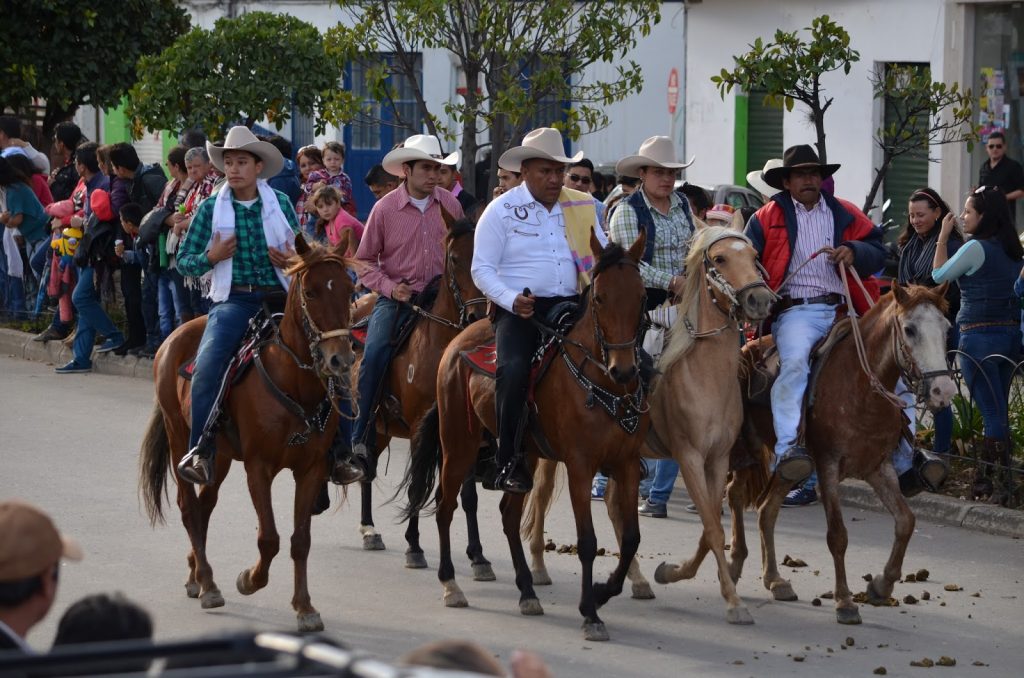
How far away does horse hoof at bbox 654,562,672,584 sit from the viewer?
9211 millimetres

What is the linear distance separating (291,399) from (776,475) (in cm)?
268

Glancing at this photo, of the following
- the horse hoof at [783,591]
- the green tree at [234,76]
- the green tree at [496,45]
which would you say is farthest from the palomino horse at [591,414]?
the green tree at [234,76]

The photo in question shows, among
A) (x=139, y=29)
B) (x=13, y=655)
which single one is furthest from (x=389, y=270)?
(x=139, y=29)

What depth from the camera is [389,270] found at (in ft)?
34.7

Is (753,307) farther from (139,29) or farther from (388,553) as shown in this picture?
(139,29)

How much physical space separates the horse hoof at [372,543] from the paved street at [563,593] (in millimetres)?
70

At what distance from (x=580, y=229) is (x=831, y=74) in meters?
16.4

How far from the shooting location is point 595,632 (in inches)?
323

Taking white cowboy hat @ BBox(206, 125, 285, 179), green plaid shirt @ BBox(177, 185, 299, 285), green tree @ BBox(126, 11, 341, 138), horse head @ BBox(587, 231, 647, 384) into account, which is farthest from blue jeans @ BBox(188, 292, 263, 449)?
green tree @ BBox(126, 11, 341, 138)

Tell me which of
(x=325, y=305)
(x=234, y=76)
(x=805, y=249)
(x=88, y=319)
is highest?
(x=234, y=76)

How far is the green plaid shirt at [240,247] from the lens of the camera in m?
8.97

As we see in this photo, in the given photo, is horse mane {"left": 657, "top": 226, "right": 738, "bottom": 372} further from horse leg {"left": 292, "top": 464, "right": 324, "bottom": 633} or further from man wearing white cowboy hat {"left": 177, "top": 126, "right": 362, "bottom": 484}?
man wearing white cowboy hat {"left": 177, "top": 126, "right": 362, "bottom": 484}

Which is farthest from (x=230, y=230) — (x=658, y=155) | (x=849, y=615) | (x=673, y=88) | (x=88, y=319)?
(x=673, y=88)

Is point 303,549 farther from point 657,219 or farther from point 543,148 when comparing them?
point 657,219
